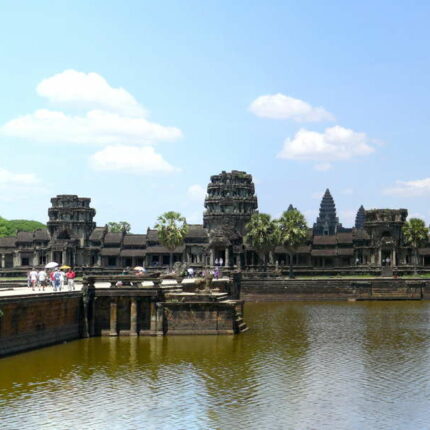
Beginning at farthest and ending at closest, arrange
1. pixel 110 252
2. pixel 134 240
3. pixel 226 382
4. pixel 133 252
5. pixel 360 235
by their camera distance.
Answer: pixel 134 240
pixel 110 252
pixel 133 252
pixel 360 235
pixel 226 382

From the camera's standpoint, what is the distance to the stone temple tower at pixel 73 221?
465ft

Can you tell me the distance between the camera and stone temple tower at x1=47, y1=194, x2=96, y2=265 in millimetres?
141875

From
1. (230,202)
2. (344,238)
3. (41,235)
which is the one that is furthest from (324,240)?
(41,235)

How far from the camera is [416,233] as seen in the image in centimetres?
12050

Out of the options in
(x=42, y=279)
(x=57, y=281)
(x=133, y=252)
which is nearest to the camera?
(x=57, y=281)

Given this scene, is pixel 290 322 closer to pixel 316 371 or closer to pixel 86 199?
pixel 316 371

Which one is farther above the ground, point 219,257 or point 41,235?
point 41,235

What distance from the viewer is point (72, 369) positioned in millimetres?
44156

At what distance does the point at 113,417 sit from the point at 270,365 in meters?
15.2

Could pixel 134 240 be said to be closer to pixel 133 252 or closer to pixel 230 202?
pixel 133 252

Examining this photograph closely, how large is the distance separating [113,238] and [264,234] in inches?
1516

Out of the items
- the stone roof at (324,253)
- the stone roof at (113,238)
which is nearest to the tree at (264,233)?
the stone roof at (324,253)

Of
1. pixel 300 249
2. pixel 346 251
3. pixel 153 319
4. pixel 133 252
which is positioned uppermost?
pixel 300 249

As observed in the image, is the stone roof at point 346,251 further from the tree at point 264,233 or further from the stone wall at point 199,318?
the stone wall at point 199,318
